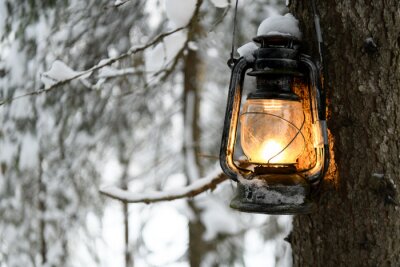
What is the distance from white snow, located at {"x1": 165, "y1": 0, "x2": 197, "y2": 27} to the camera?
2145mm

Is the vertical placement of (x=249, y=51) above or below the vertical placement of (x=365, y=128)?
above

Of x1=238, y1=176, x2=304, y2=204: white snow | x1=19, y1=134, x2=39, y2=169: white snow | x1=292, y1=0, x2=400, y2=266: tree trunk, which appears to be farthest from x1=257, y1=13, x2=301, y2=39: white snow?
x1=19, y1=134, x2=39, y2=169: white snow

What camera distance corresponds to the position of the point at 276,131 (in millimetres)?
1448

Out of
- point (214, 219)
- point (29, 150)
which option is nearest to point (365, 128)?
point (29, 150)

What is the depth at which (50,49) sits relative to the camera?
3697 millimetres

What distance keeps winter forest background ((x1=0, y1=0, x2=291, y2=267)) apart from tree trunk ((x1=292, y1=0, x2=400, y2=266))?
131cm

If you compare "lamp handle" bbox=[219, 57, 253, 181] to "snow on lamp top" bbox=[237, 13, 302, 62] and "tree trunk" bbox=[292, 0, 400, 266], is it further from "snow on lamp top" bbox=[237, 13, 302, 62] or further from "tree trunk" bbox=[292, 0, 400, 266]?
"tree trunk" bbox=[292, 0, 400, 266]

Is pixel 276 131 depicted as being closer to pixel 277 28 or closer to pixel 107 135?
pixel 277 28

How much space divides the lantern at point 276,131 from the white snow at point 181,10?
2.39ft

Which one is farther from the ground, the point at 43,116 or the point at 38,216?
the point at 43,116

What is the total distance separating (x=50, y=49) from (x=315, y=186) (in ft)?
8.76

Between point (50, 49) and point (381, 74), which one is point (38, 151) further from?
point (381, 74)

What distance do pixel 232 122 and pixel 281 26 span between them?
0.99ft

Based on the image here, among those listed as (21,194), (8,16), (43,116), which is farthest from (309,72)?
(21,194)
